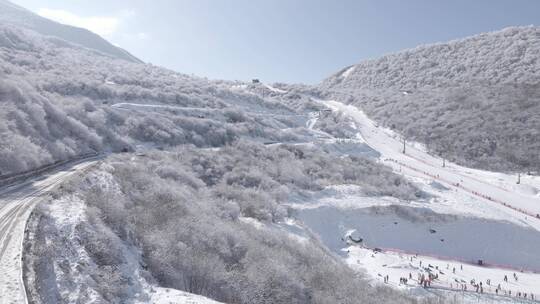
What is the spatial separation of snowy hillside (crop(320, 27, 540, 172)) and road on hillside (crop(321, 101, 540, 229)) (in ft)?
13.8

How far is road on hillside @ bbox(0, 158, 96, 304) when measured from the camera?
9.55 meters

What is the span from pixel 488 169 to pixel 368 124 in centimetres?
3227

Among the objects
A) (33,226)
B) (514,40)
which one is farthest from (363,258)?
(514,40)

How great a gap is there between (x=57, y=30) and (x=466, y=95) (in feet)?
475

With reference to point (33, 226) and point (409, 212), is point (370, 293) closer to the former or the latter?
point (33, 226)

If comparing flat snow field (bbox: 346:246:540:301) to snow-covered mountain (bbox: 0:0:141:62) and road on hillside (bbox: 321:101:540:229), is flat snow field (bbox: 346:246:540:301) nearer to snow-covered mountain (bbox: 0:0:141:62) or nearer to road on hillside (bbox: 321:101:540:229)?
road on hillside (bbox: 321:101:540:229)

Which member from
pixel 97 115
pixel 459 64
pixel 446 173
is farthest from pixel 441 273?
pixel 459 64

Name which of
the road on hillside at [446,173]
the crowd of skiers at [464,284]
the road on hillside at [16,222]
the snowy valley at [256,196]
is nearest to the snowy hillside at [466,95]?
the snowy valley at [256,196]

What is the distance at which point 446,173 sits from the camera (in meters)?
53.9

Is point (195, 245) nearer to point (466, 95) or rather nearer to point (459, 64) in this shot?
point (466, 95)

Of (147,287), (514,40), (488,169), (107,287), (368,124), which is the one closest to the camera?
(107,287)

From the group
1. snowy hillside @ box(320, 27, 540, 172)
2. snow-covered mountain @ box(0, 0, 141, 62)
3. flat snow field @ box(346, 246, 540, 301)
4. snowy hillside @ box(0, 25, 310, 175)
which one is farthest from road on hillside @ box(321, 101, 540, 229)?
snow-covered mountain @ box(0, 0, 141, 62)

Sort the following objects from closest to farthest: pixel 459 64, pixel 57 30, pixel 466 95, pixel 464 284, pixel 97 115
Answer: pixel 464 284, pixel 97 115, pixel 466 95, pixel 459 64, pixel 57 30

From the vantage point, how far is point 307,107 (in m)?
99.1
